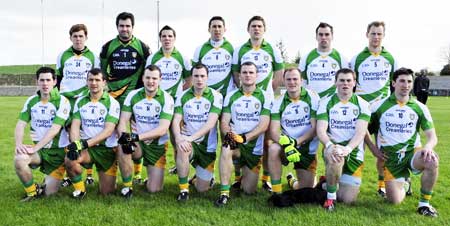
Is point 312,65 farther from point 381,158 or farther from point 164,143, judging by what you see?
point 164,143

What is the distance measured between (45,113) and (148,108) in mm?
1319

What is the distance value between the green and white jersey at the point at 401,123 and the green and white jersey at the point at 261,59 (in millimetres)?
1739

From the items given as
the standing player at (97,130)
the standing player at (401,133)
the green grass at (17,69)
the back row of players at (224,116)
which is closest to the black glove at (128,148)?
the back row of players at (224,116)

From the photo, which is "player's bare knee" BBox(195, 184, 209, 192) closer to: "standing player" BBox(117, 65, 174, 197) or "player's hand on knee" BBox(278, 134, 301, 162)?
"standing player" BBox(117, 65, 174, 197)

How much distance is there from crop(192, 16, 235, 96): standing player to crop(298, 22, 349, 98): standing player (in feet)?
3.90

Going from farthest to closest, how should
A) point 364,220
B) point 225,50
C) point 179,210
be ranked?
point 225,50 → point 179,210 → point 364,220

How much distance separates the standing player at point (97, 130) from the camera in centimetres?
550

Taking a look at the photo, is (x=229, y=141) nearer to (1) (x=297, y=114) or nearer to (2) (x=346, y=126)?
(1) (x=297, y=114)

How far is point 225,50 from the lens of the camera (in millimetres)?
6422

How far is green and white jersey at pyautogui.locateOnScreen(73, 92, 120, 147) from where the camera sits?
5.60 meters

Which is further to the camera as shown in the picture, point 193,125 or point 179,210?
point 193,125

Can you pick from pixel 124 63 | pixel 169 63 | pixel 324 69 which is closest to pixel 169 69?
pixel 169 63

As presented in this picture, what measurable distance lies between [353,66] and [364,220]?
235cm

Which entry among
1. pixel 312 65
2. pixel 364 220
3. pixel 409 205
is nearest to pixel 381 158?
pixel 409 205
